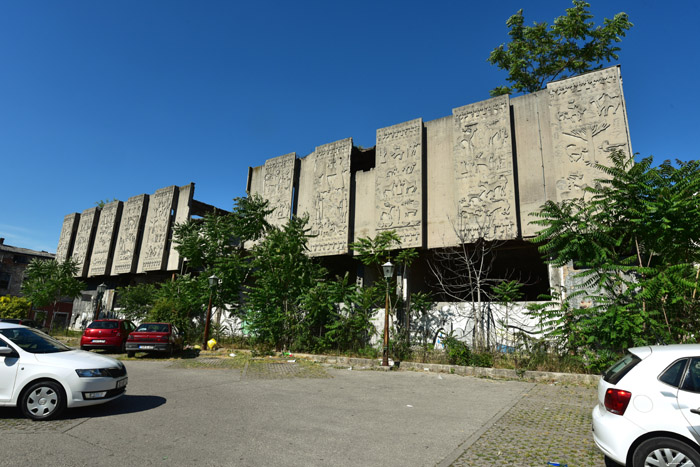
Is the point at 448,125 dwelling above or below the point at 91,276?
above

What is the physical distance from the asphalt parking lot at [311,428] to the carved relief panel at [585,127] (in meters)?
8.13

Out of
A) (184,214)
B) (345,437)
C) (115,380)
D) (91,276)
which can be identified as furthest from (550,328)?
(91,276)

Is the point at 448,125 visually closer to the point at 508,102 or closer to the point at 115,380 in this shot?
the point at 508,102

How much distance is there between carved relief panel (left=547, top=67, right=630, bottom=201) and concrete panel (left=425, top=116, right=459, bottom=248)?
14.2 ft

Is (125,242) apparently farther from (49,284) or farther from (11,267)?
(11,267)

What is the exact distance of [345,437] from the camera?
569 cm

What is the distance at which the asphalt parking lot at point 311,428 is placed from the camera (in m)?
4.79

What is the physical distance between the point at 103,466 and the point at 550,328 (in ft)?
40.7

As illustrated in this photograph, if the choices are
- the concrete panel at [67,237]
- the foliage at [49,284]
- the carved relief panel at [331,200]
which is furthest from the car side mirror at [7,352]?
the concrete panel at [67,237]

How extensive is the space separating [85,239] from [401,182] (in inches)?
1232

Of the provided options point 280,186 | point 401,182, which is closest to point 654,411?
point 401,182

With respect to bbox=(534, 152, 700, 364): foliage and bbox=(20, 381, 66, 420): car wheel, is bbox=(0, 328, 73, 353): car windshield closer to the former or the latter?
bbox=(20, 381, 66, 420): car wheel

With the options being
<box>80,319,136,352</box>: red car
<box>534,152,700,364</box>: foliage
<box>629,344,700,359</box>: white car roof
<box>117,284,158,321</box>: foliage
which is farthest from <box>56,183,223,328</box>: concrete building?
<box>629,344,700,359</box>: white car roof

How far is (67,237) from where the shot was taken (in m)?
36.8
